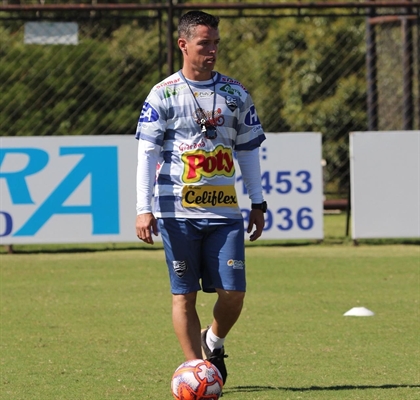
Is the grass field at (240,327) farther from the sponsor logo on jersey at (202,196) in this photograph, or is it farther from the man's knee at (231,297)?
the sponsor logo on jersey at (202,196)

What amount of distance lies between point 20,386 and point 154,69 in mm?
21194

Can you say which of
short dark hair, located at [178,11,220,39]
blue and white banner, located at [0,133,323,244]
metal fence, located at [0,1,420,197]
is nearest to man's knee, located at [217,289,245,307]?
short dark hair, located at [178,11,220,39]

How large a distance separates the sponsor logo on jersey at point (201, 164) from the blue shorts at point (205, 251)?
243 mm

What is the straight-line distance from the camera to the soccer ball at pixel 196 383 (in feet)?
18.1

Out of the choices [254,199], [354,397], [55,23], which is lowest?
[354,397]

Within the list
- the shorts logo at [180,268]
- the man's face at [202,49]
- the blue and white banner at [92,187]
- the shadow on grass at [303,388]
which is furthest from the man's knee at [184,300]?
the blue and white banner at [92,187]

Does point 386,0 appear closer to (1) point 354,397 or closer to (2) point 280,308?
(2) point 280,308

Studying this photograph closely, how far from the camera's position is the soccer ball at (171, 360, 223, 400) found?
552 centimetres

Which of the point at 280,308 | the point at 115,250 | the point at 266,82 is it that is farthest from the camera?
the point at 266,82

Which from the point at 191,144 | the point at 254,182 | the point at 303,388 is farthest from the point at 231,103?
the point at 303,388

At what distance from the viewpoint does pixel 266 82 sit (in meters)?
28.4

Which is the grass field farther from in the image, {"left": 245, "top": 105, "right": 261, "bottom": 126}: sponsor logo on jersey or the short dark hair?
the short dark hair

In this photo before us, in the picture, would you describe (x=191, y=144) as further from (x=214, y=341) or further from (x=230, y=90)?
(x=214, y=341)

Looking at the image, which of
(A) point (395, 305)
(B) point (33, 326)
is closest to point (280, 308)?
(A) point (395, 305)
